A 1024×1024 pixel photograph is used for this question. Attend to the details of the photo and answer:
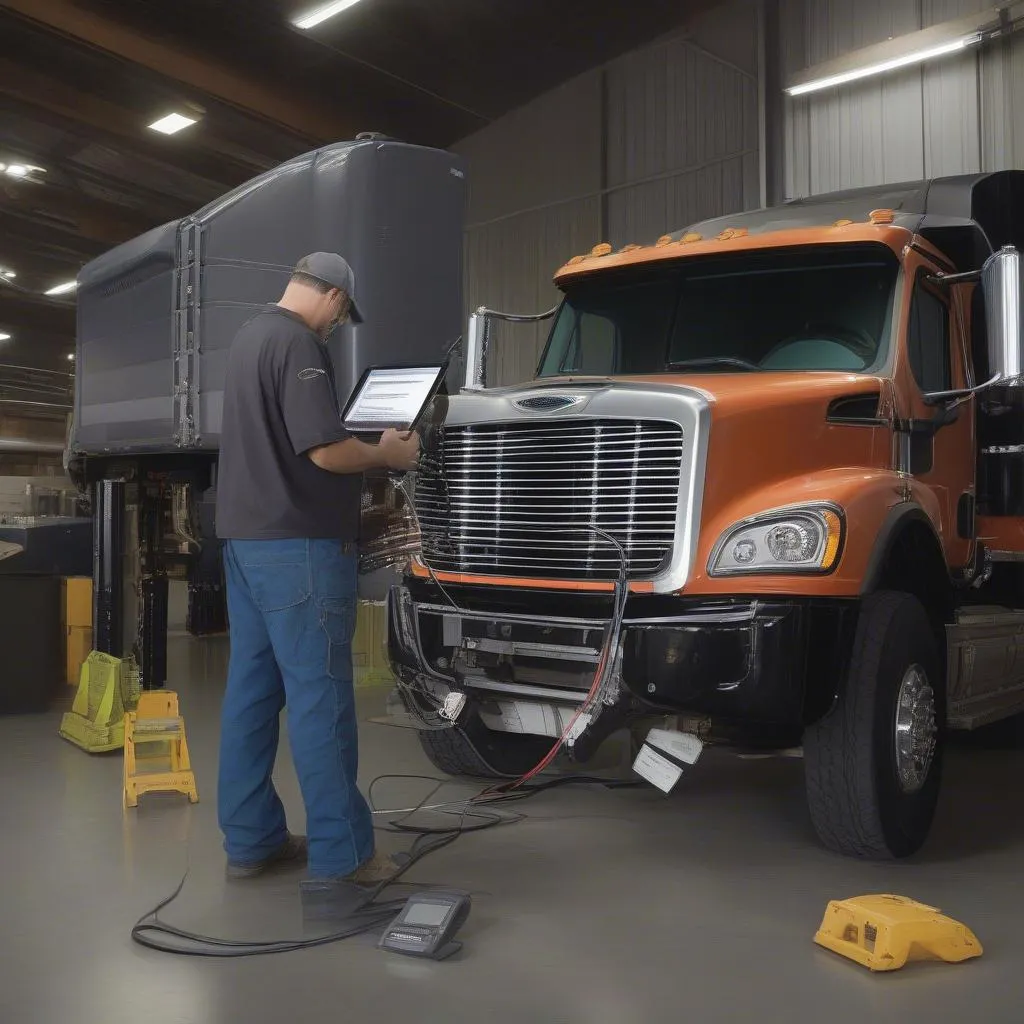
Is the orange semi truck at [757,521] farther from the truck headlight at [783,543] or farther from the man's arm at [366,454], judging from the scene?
the man's arm at [366,454]

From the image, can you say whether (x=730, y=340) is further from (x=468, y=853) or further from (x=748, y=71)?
(x=748, y=71)

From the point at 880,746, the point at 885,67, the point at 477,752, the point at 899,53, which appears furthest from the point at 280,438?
the point at 885,67

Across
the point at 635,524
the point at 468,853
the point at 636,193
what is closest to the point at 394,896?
the point at 468,853

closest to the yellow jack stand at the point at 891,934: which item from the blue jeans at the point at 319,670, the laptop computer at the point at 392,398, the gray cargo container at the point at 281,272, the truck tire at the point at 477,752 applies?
the blue jeans at the point at 319,670

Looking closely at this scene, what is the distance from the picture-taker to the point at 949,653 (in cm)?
477

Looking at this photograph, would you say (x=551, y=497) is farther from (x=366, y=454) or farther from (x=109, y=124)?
(x=109, y=124)

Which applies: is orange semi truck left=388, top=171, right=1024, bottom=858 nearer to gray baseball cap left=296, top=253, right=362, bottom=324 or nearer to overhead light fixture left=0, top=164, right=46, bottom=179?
gray baseball cap left=296, top=253, right=362, bottom=324

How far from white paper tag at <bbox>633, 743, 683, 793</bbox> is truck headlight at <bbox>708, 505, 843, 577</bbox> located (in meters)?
0.67

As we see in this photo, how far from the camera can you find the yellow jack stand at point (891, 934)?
3.09m

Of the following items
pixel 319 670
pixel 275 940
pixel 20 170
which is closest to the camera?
pixel 275 940

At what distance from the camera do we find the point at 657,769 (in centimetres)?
387

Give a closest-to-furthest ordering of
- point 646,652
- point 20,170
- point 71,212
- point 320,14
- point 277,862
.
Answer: point 646,652, point 277,862, point 320,14, point 20,170, point 71,212

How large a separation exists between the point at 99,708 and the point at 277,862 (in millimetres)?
2654

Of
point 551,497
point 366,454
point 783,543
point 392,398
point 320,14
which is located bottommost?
point 783,543
